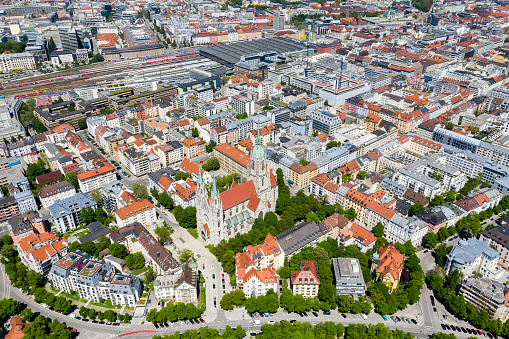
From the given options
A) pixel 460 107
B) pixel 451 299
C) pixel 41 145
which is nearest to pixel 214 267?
pixel 451 299

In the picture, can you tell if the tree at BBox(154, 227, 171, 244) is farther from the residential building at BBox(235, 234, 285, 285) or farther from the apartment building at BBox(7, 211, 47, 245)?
the apartment building at BBox(7, 211, 47, 245)

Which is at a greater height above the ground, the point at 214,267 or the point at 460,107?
the point at 460,107

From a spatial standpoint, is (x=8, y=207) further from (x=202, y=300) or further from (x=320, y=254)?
(x=320, y=254)

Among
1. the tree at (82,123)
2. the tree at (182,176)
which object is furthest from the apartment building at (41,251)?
the tree at (82,123)

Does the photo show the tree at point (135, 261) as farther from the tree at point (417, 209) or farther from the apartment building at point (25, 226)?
the tree at point (417, 209)

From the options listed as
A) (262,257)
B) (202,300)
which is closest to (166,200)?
(202,300)

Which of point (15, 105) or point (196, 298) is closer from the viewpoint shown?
point (196, 298)

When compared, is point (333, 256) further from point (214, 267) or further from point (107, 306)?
point (107, 306)
